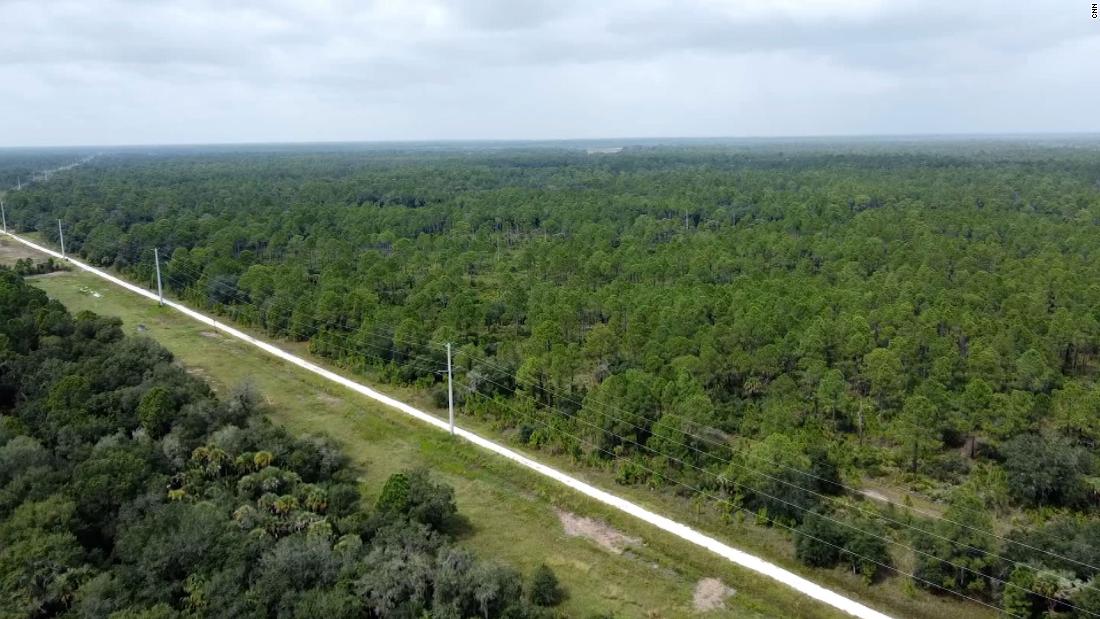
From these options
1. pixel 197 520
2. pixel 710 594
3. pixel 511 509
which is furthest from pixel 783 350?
pixel 197 520

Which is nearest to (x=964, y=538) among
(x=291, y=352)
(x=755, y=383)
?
(x=755, y=383)

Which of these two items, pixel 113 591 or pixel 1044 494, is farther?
pixel 1044 494

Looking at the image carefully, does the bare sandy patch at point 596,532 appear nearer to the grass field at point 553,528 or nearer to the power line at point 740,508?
the grass field at point 553,528

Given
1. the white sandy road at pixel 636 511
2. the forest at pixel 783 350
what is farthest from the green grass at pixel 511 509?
the forest at pixel 783 350

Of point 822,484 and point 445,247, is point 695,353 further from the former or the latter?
point 445,247

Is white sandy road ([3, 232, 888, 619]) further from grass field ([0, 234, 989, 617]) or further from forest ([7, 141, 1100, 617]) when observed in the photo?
forest ([7, 141, 1100, 617])

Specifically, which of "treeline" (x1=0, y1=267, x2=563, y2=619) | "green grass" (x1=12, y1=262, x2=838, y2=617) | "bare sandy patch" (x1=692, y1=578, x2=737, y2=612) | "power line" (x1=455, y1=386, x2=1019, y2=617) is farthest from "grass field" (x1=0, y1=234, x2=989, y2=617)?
"treeline" (x1=0, y1=267, x2=563, y2=619)
